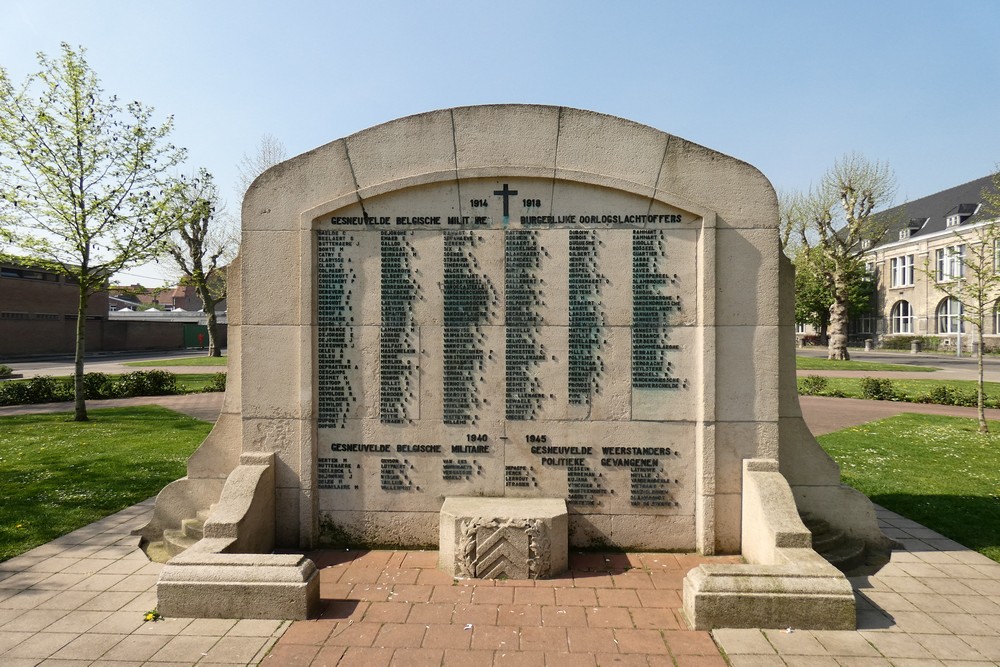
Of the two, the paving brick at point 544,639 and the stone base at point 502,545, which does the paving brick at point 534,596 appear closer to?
the stone base at point 502,545

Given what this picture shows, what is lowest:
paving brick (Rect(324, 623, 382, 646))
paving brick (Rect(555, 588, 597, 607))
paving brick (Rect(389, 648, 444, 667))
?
paving brick (Rect(389, 648, 444, 667))

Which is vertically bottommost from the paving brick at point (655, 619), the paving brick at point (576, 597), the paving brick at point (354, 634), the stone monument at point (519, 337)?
the paving brick at point (354, 634)

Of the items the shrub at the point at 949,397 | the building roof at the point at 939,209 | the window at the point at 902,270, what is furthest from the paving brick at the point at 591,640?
the window at the point at 902,270

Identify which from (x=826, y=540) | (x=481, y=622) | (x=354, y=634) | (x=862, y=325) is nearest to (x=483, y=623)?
(x=481, y=622)

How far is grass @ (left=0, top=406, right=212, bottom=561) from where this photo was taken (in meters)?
8.28

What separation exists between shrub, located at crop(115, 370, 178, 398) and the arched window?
64.9 meters

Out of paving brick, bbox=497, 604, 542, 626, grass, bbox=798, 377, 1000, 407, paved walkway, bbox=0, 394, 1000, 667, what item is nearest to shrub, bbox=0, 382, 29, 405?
paved walkway, bbox=0, 394, 1000, 667

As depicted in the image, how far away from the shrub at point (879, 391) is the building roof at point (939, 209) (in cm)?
3420

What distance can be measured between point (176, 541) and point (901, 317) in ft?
226

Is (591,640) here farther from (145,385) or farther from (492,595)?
(145,385)

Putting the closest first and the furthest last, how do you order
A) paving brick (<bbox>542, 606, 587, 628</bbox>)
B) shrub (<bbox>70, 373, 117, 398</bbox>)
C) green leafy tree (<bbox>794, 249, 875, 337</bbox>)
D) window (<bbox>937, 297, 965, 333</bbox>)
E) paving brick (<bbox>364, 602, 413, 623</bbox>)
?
paving brick (<bbox>542, 606, 587, 628</bbox>) < paving brick (<bbox>364, 602, 413, 623</bbox>) < shrub (<bbox>70, 373, 117, 398</bbox>) < window (<bbox>937, 297, 965, 333</bbox>) < green leafy tree (<bbox>794, 249, 875, 337</bbox>)

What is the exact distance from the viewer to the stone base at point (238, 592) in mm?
A: 5273

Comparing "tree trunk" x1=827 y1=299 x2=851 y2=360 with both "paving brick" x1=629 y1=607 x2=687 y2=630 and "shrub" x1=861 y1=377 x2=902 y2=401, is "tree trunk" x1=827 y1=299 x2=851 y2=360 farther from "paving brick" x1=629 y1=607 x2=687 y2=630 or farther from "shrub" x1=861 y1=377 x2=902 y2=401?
"paving brick" x1=629 y1=607 x2=687 y2=630

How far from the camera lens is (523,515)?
20.4 ft
